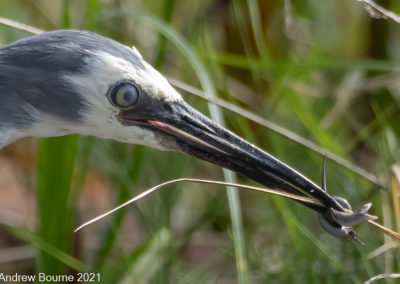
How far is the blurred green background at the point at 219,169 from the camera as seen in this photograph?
156cm

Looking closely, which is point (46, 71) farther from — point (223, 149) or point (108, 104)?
point (223, 149)

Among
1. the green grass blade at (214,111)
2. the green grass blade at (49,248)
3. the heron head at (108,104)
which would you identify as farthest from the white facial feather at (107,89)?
the green grass blade at (49,248)

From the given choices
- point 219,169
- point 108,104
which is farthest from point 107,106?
point 219,169

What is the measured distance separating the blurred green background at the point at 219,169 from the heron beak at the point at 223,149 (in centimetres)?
17

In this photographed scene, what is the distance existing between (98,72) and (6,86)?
0.51ft

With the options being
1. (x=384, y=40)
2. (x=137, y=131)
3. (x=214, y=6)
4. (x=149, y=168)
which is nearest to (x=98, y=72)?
(x=137, y=131)

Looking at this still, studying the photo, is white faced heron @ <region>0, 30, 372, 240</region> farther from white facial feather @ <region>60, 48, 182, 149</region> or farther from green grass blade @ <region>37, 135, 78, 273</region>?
green grass blade @ <region>37, 135, 78, 273</region>

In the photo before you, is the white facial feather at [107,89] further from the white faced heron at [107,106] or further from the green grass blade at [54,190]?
the green grass blade at [54,190]

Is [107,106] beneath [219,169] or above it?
beneath

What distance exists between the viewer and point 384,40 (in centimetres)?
245

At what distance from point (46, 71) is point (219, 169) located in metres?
1.12

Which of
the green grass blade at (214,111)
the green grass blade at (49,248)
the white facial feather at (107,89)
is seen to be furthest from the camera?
the green grass blade at (49,248)

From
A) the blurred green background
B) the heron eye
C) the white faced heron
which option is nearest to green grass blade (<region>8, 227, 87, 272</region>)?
the blurred green background

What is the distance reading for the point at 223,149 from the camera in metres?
1.24
